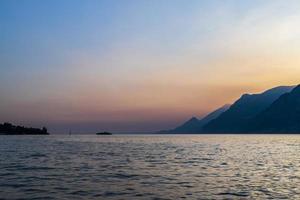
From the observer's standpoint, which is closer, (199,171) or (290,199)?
(290,199)

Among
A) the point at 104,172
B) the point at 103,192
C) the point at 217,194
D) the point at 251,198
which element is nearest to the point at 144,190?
the point at 103,192

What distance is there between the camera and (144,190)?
3900cm

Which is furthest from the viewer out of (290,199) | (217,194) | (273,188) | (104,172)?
(104,172)

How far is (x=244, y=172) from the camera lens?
55875 mm

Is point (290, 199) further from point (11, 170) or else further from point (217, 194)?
point (11, 170)

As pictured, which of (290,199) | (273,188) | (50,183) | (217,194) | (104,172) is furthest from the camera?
(104,172)

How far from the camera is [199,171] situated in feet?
184

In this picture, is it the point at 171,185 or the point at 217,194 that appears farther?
the point at 171,185

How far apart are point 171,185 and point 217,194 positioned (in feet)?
20.1

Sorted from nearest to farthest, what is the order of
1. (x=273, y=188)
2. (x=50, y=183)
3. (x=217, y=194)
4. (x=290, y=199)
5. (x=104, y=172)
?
(x=290, y=199) → (x=217, y=194) → (x=273, y=188) → (x=50, y=183) → (x=104, y=172)

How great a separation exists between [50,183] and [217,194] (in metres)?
16.8

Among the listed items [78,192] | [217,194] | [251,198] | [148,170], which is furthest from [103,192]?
[148,170]

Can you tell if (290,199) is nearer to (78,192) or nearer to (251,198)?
(251,198)

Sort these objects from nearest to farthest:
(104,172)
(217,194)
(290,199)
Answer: (290,199) < (217,194) < (104,172)
